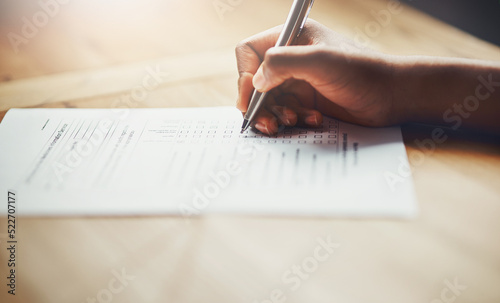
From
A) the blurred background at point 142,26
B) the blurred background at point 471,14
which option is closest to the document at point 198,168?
the blurred background at point 142,26

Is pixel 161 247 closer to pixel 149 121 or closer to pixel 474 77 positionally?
pixel 149 121

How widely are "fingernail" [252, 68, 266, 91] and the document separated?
2.2 inches

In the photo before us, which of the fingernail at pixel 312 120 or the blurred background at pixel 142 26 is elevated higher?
the fingernail at pixel 312 120

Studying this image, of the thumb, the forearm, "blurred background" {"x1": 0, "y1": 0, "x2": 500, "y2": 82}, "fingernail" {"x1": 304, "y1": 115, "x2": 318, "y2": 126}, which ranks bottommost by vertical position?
"blurred background" {"x1": 0, "y1": 0, "x2": 500, "y2": 82}

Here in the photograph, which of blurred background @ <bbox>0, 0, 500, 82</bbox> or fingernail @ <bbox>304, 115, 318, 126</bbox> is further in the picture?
blurred background @ <bbox>0, 0, 500, 82</bbox>

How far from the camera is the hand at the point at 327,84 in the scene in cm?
53

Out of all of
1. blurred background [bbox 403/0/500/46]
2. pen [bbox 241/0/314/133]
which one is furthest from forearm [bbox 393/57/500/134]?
blurred background [bbox 403/0/500/46]

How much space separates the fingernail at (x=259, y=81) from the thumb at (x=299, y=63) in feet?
0.04

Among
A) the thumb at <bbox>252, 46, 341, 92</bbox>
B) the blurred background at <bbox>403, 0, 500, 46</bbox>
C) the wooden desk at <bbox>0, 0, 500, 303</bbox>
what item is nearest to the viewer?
the wooden desk at <bbox>0, 0, 500, 303</bbox>

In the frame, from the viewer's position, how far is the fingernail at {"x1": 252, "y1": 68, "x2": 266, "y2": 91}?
1.83 feet

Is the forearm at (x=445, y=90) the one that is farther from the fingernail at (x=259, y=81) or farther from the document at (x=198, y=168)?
the fingernail at (x=259, y=81)

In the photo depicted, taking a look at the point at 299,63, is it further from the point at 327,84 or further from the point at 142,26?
the point at 142,26

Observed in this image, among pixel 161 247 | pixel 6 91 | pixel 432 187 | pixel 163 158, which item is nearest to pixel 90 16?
pixel 6 91

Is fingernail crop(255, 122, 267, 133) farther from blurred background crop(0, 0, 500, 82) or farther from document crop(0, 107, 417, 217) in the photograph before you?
blurred background crop(0, 0, 500, 82)
